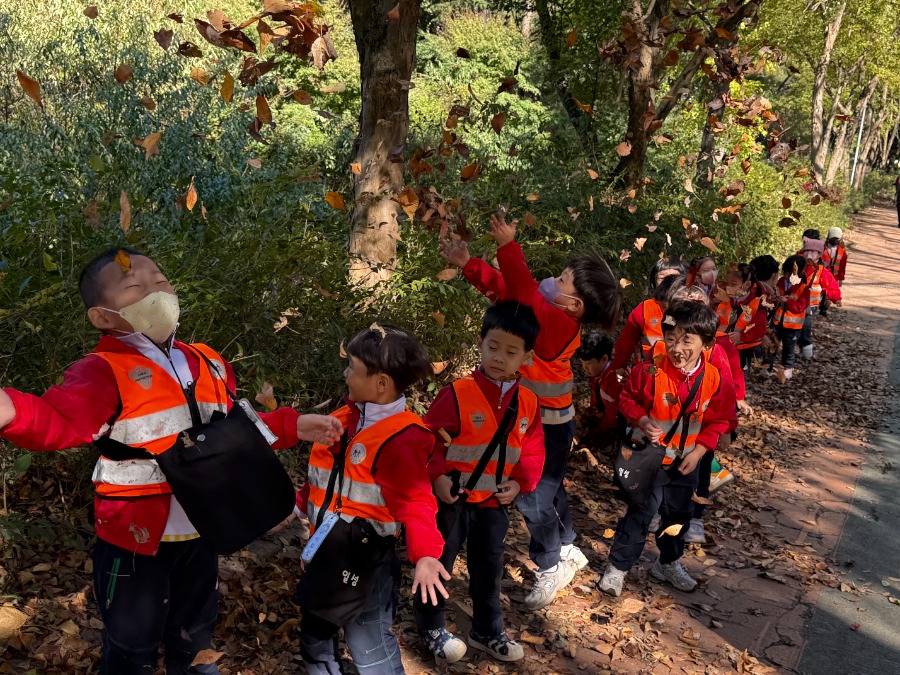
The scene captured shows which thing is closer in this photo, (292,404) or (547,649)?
(547,649)

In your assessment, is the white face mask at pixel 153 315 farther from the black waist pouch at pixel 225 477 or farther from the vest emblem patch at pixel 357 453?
the vest emblem patch at pixel 357 453

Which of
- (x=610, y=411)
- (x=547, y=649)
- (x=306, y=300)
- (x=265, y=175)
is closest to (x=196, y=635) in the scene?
(x=547, y=649)

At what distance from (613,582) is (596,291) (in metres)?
1.83

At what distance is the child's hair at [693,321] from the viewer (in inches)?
177

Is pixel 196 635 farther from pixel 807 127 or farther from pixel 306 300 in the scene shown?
pixel 807 127

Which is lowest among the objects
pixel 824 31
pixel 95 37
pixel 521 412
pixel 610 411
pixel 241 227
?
pixel 610 411

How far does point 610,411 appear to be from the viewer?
5688 millimetres

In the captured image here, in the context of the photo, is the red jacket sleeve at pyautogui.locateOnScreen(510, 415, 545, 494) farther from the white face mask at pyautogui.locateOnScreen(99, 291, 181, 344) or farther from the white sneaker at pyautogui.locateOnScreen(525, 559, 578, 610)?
the white face mask at pyautogui.locateOnScreen(99, 291, 181, 344)

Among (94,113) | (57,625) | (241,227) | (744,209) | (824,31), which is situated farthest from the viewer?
(824,31)

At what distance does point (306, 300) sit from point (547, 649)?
250 cm

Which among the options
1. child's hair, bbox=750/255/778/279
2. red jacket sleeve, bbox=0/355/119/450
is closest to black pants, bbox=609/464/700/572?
red jacket sleeve, bbox=0/355/119/450

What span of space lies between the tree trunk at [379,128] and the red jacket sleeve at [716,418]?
91.6 inches

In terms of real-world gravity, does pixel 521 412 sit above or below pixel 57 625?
above

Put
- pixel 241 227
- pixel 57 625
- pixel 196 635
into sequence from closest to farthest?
pixel 196 635 → pixel 57 625 → pixel 241 227
